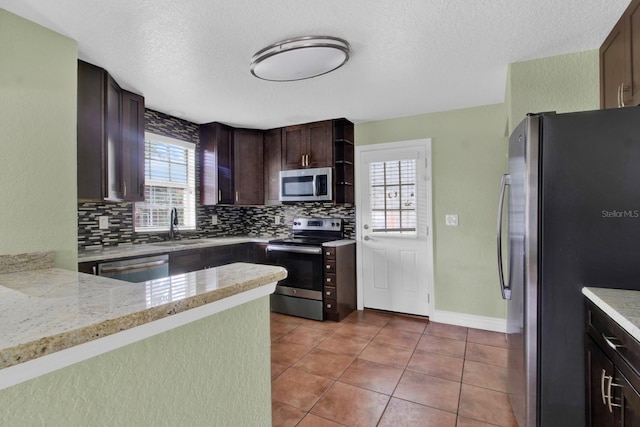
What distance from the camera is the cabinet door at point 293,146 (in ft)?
12.8

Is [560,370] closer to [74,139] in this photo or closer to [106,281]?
[106,281]

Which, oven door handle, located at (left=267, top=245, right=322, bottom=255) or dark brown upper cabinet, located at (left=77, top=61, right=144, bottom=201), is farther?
oven door handle, located at (left=267, top=245, right=322, bottom=255)

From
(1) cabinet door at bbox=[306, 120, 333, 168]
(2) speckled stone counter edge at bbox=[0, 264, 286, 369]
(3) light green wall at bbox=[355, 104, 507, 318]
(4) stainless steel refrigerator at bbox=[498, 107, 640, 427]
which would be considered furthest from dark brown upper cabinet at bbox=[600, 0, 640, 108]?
(1) cabinet door at bbox=[306, 120, 333, 168]

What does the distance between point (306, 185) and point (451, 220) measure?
1664 mm

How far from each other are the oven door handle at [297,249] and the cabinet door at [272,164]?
0.68 m

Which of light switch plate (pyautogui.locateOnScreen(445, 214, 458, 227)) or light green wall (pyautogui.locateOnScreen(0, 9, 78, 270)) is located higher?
light green wall (pyautogui.locateOnScreen(0, 9, 78, 270))

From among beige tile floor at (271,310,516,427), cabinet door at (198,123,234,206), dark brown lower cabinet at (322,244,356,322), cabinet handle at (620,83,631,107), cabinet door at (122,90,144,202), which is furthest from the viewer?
cabinet door at (198,123,234,206)

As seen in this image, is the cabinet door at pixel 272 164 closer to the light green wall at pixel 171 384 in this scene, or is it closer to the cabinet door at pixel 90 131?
the cabinet door at pixel 90 131

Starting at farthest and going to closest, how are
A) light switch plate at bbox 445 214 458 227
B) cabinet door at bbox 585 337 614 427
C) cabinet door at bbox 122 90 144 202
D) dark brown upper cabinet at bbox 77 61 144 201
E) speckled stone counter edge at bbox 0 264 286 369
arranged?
light switch plate at bbox 445 214 458 227
cabinet door at bbox 122 90 144 202
dark brown upper cabinet at bbox 77 61 144 201
cabinet door at bbox 585 337 614 427
speckled stone counter edge at bbox 0 264 286 369

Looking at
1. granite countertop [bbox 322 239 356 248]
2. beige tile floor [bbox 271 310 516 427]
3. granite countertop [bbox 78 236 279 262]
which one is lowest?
beige tile floor [bbox 271 310 516 427]

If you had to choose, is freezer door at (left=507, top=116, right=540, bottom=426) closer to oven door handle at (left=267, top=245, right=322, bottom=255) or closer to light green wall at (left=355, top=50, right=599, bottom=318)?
light green wall at (left=355, top=50, right=599, bottom=318)

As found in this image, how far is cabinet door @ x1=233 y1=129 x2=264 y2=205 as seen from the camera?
400cm

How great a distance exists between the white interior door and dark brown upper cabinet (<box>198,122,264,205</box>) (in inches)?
52.3

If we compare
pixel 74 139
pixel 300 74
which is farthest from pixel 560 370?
pixel 74 139
